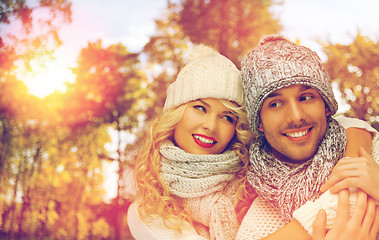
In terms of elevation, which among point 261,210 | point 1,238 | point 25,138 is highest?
point 261,210

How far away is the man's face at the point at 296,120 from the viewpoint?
1957 millimetres

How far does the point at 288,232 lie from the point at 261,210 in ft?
1.34

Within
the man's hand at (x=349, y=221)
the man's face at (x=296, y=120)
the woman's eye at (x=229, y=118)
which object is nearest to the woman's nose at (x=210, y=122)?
the woman's eye at (x=229, y=118)

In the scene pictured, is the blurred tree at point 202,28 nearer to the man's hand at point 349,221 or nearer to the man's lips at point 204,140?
the man's lips at point 204,140

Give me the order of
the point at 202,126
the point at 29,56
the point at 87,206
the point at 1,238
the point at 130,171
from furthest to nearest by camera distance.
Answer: the point at 87,206 < the point at 1,238 < the point at 29,56 < the point at 130,171 < the point at 202,126

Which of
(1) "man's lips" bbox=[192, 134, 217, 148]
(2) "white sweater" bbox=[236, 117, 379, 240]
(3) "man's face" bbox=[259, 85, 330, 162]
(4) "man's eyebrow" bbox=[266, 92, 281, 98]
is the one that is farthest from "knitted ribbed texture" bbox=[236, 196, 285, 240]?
(4) "man's eyebrow" bbox=[266, 92, 281, 98]

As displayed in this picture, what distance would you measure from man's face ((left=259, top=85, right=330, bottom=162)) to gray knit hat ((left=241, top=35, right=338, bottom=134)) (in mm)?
55

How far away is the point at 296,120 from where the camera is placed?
6.35ft

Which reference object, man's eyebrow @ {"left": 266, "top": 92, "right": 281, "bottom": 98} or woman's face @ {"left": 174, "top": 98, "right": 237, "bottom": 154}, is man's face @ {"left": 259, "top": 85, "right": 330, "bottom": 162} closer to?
man's eyebrow @ {"left": 266, "top": 92, "right": 281, "bottom": 98}

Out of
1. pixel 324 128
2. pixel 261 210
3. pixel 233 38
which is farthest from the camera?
pixel 233 38

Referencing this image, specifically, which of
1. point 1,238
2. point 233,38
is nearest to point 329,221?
point 1,238

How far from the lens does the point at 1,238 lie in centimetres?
504

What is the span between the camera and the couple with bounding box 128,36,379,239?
1780 mm

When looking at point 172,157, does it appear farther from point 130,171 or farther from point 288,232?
point 288,232
